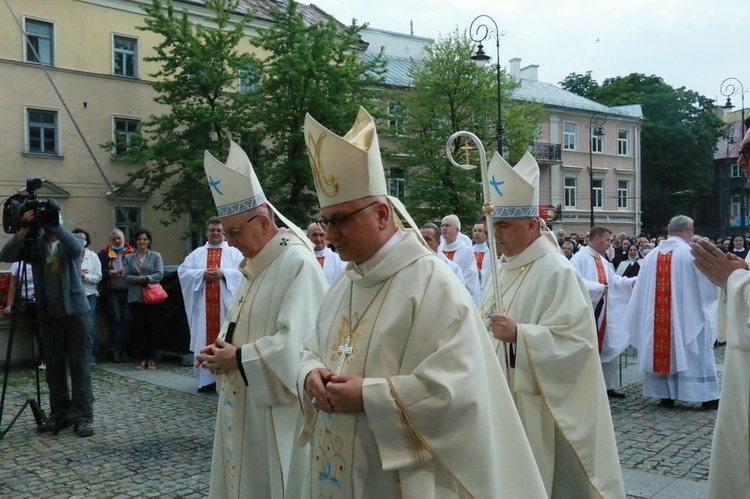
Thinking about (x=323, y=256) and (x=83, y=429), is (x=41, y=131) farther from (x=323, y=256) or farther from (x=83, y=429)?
(x=83, y=429)

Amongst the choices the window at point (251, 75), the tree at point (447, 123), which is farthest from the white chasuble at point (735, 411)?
the tree at point (447, 123)

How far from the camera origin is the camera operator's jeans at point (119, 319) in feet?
36.3

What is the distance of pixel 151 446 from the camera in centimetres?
651

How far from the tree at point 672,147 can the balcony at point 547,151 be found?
46.1ft

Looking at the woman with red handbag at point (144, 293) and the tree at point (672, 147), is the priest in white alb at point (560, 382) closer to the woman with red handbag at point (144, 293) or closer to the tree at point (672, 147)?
the woman with red handbag at point (144, 293)

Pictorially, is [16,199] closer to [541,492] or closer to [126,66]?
[541,492]

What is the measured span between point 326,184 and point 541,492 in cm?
141

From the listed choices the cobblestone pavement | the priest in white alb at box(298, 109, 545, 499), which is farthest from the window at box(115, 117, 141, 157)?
the priest in white alb at box(298, 109, 545, 499)

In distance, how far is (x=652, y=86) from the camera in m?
57.2

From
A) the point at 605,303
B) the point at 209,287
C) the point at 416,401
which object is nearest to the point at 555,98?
the point at 605,303

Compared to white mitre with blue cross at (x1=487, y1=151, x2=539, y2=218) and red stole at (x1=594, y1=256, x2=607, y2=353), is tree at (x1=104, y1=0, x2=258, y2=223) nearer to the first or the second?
red stole at (x1=594, y1=256, x2=607, y2=353)

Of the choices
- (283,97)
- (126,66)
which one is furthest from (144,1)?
(283,97)

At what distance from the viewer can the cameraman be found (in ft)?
22.9

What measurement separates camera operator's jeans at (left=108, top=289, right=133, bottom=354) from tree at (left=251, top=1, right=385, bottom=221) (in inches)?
534
